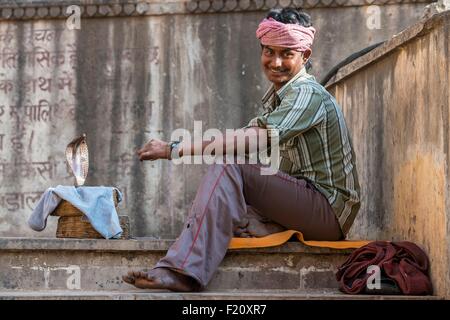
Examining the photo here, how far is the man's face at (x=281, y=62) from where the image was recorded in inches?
214

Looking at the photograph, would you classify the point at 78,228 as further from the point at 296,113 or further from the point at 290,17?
the point at 290,17

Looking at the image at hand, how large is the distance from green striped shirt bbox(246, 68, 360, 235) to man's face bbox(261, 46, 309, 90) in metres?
0.05

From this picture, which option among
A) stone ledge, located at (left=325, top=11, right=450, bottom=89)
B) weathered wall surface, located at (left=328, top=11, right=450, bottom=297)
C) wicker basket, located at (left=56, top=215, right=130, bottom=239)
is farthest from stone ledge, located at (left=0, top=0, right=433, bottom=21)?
wicker basket, located at (left=56, top=215, right=130, bottom=239)

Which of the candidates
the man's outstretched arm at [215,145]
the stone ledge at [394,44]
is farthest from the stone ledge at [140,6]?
the man's outstretched arm at [215,145]

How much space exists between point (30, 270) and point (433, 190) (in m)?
2.05

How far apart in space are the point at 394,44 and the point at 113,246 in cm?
189

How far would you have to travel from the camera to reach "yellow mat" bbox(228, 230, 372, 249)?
5.10m

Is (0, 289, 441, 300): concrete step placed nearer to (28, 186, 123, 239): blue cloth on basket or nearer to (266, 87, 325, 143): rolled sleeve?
(28, 186, 123, 239): blue cloth on basket

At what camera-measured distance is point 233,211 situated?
497 centimetres

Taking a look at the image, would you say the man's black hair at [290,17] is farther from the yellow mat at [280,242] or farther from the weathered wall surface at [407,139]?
the yellow mat at [280,242]

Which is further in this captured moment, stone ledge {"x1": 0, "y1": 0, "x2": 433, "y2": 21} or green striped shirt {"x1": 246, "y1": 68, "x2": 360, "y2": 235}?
stone ledge {"x1": 0, "y1": 0, "x2": 433, "y2": 21}

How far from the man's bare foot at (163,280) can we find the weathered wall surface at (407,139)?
1.16m
